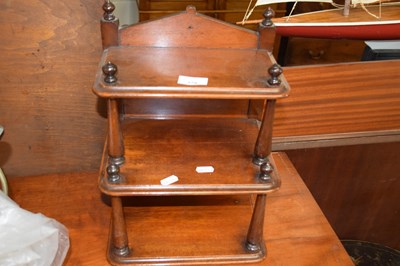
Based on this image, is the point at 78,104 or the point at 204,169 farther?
the point at 78,104

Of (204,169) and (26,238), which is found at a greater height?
(204,169)

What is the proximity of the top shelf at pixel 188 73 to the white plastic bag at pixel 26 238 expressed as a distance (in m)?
0.35

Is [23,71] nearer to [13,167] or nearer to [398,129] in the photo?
[13,167]

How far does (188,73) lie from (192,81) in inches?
1.6

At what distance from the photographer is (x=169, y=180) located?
0.80 metres

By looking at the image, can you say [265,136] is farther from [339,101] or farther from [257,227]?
[339,101]

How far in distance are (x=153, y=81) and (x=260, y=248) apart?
0.48 meters

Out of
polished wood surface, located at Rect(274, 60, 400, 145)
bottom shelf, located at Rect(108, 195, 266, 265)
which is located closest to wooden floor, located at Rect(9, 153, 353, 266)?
bottom shelf, located at Rect(108, 195, 266, 265)

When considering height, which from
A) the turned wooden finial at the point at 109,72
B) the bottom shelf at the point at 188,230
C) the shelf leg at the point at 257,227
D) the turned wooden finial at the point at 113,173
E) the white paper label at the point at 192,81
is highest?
the turned wooden finial at the point at 109,72

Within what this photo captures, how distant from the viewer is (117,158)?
2.69ft

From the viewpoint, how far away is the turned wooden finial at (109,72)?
676 millimetres

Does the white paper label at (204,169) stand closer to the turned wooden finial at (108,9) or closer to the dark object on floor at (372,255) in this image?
the turned wooden finial at (108,9)

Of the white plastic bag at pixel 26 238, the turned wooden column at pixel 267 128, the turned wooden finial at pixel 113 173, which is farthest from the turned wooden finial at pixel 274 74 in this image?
the white plastic bag at pixel 26 238

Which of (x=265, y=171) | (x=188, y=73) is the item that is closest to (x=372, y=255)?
(x=265, y=171)
